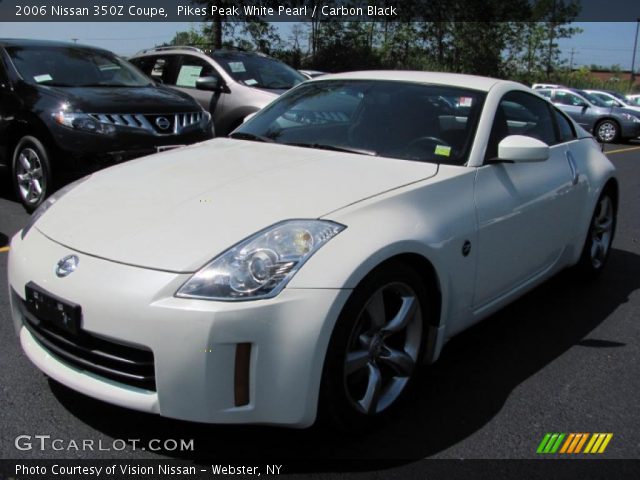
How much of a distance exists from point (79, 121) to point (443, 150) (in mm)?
3789

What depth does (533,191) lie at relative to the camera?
3.57 meters

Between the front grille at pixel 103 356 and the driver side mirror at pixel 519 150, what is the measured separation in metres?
1.99

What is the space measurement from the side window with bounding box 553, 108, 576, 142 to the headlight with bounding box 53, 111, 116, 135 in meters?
3.78

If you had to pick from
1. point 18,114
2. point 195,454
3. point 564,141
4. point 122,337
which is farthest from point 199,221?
point 18,114

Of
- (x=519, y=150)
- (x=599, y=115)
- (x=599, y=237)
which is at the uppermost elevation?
(x=519, y=150)

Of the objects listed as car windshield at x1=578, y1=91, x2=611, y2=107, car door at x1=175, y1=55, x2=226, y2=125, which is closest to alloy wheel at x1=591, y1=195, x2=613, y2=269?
car door at x1=175, y1=55, x2=226, y2=125

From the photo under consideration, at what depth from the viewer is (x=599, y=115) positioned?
19.0 metres

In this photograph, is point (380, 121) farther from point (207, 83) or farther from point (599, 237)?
point (207, 83)

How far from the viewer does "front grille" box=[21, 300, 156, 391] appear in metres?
2.31

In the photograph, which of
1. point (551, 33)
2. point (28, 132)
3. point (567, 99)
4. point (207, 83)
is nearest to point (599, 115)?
point (567, 99)

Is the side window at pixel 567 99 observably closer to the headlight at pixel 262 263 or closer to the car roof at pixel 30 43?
the car roof at pixel 30 43

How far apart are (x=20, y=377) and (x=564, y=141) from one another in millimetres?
3450

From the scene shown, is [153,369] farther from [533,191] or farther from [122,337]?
[533,191]

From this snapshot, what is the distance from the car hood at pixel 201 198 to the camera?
246cm
